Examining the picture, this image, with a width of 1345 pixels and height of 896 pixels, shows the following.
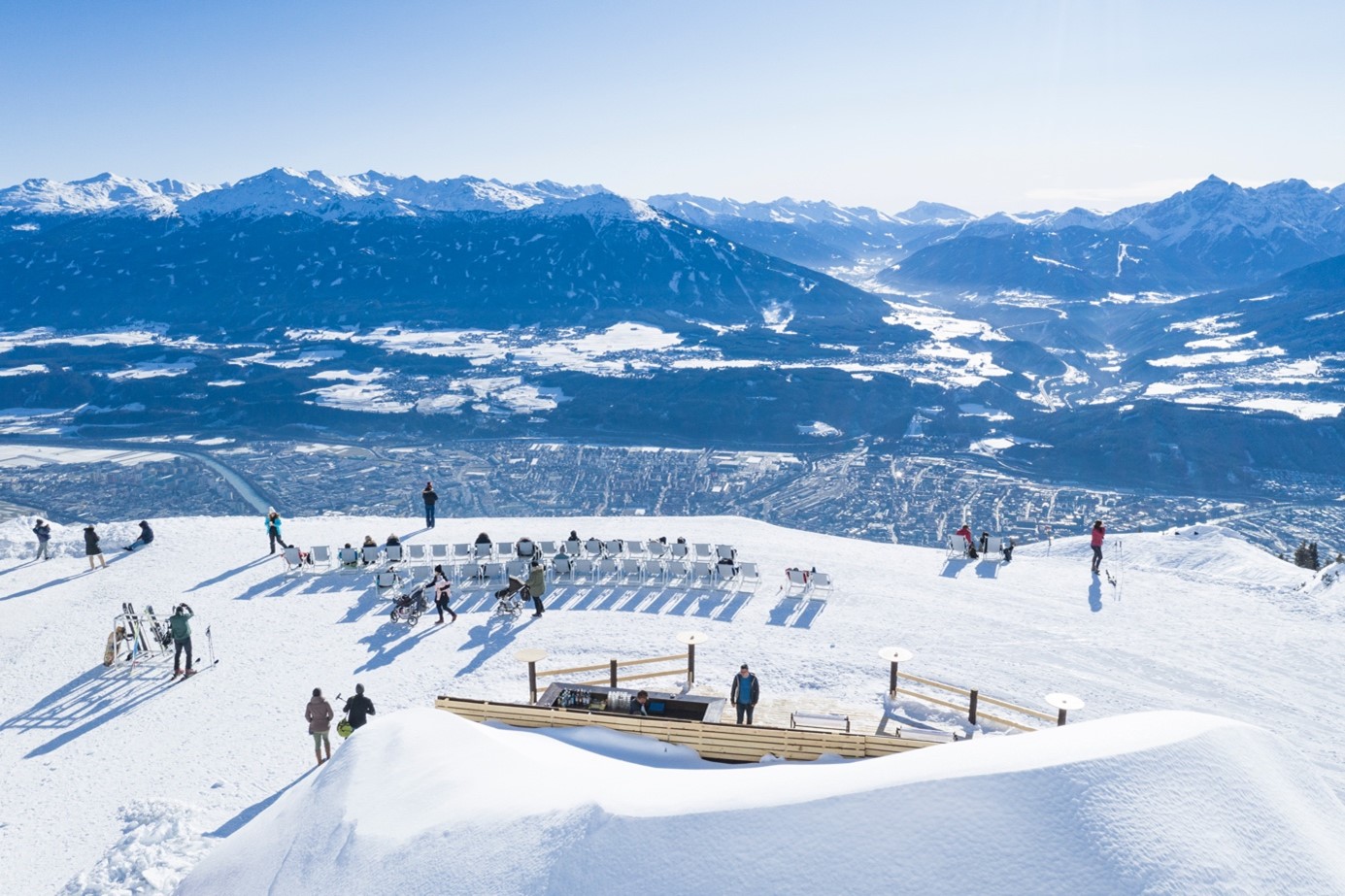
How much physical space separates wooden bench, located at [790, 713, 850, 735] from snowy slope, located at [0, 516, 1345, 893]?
44 centimetres

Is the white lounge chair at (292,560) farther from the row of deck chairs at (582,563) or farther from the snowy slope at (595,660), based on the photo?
the snowy slope at (595,660)

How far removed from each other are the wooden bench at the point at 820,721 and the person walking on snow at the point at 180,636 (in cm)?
1285

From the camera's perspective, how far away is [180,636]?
16.8m

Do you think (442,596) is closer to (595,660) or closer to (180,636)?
(595,660)

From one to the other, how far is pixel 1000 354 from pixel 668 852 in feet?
659

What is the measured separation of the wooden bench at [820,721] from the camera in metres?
14.8

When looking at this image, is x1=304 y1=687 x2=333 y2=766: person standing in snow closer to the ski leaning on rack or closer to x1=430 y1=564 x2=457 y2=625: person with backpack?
x1=430 y1=564 x2=457 y2=625: person with backpack

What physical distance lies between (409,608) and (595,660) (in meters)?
5.33

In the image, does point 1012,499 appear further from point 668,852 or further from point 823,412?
point 668,852

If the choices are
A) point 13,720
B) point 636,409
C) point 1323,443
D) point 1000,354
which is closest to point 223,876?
point 13,720

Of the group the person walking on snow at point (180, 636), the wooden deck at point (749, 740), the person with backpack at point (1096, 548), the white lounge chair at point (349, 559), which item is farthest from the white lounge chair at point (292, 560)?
the person with backpack at point (1096, 548)

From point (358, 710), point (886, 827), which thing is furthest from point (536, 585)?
point (886, 827)

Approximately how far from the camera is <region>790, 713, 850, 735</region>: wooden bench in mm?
14839

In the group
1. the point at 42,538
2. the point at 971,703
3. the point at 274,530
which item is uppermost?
the point at 274,530
